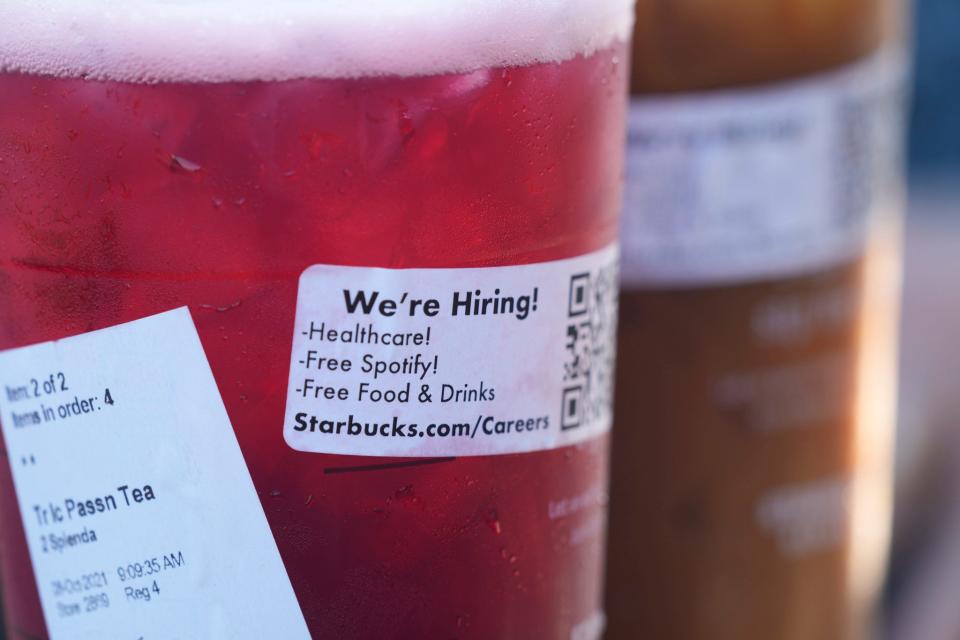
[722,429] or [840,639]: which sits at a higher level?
[722,429]

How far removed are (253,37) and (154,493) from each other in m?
0.13

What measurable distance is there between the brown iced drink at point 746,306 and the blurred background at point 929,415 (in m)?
0.39

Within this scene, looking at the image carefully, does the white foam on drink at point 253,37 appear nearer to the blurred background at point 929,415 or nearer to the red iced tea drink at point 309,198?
the red iced tea drink at point 309,198

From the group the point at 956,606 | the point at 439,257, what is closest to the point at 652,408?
the point at 439,257

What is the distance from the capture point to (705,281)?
0.61m

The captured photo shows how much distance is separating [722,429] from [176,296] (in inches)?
12.5

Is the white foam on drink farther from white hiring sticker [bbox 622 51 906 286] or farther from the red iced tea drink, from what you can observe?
white hiring sticker [bbox 622 51 906 286]

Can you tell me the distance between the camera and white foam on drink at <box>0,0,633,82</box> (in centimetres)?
36

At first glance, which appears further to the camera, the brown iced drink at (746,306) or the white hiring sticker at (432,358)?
the brown iced drink at (746,306)

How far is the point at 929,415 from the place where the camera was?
1.20m

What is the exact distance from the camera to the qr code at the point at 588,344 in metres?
0.42

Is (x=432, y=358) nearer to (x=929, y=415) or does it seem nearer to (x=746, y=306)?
(x=746, y=306)

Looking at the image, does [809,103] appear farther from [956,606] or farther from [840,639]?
[956,606]

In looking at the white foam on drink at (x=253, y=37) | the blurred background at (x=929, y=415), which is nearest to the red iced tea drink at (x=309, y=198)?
the white foam on drink at (x=253, y=37)
